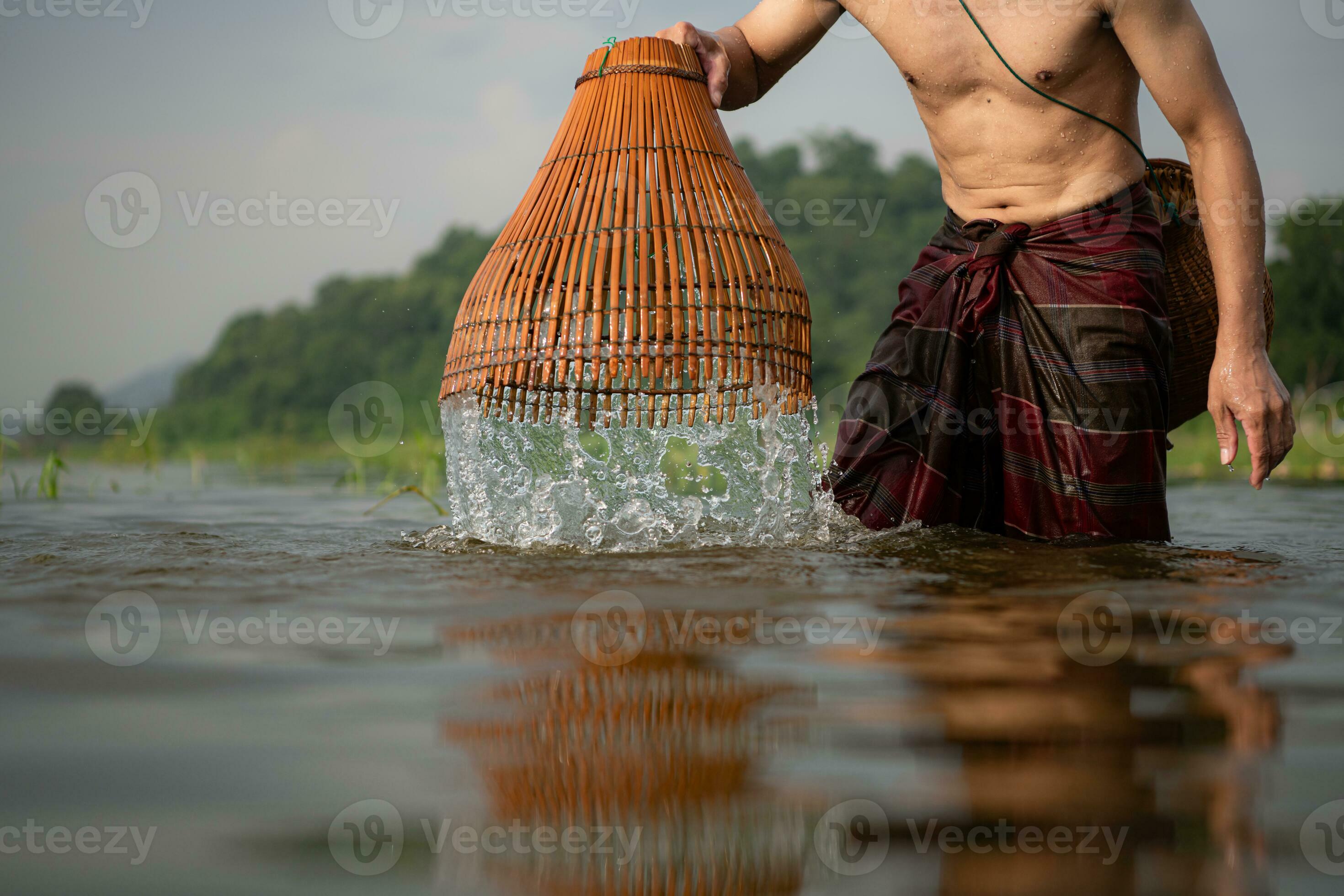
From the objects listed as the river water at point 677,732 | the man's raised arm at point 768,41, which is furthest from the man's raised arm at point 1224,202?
the man's raised arm at point 768,41

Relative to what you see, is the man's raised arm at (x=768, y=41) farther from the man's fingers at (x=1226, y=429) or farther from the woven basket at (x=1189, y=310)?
the man's fingers at (x=1226, y=429)

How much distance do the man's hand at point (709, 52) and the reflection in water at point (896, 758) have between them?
5.39ft

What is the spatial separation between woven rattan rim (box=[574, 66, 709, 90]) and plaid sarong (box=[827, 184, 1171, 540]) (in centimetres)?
78

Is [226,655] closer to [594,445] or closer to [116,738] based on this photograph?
[116,738]

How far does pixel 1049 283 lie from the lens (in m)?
2.48

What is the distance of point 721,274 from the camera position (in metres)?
2.18

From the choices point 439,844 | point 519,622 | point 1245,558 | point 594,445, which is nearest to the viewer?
point 439,844

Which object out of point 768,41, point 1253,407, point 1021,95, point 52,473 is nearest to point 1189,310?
point 1253,407

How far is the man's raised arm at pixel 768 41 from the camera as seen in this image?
2.78m

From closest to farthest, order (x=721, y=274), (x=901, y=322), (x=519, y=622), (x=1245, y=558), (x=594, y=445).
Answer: (x=519, y=622) → (x=1245, y=558) → (x=721, y=274) → (x=901, y=322) → (x=594, y=445)

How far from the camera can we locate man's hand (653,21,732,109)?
2531 millimetres

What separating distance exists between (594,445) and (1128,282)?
6.12 metres

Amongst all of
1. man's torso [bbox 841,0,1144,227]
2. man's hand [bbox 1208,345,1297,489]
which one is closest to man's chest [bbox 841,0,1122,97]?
man's torso [bbox 841,0,1144,227]

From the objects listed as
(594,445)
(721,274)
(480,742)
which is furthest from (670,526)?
(594,445)
